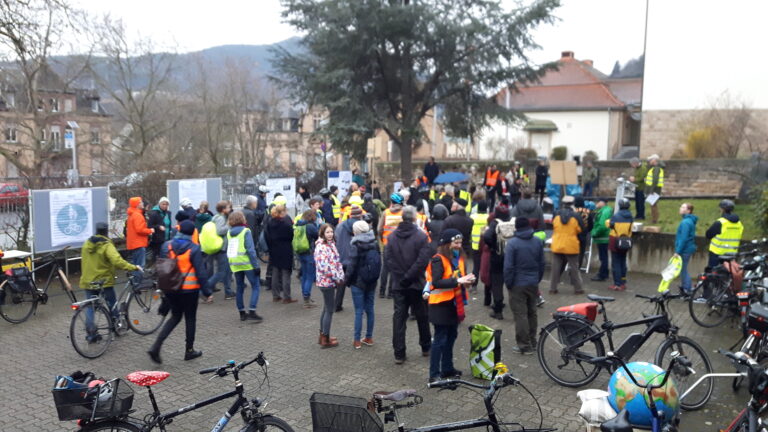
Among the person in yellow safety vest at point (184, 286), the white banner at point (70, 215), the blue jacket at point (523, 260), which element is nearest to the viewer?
the person in yellow safety vest at point (184, 286)

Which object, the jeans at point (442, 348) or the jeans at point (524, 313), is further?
the jeans at point (524, 313)

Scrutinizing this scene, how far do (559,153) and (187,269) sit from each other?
54.6 meters

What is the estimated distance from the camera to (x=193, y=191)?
48.0ft

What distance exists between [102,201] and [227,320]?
16.3ft

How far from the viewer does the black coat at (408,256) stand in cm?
711

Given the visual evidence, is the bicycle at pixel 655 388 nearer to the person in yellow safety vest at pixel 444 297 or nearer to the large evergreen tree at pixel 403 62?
the person in yellow safety vest at pixel 444 297

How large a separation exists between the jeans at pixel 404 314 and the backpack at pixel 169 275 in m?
2.68

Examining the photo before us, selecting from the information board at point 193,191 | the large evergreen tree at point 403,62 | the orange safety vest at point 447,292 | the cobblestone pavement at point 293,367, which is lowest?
the cobblestone pavement at point 293,367

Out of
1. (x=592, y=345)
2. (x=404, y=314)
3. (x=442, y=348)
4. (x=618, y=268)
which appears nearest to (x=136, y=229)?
(x=404, y=314)

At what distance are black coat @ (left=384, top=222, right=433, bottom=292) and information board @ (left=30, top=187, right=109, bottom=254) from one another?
25.8 feet

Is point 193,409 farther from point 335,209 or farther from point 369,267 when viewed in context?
point 335,209

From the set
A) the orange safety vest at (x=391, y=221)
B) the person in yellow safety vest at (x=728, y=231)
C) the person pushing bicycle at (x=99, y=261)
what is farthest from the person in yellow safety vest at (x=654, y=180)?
the person pushing bicycle at (x=99, y=261)

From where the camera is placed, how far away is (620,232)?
1167 cm

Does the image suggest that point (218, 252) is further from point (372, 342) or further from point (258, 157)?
point (258, 157)
